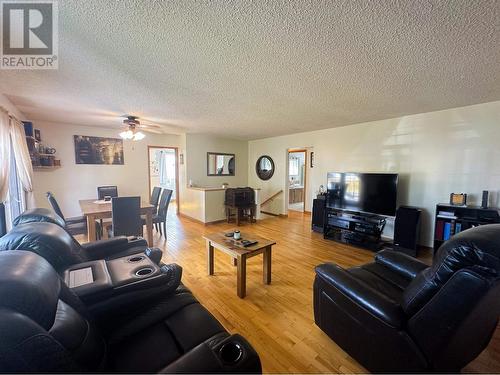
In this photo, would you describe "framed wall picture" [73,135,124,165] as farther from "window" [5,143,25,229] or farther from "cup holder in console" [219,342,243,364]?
"cup holder in console" [219,342,243,364]

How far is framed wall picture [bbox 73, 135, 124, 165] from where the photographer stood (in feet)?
15.3

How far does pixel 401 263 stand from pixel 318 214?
2615mm

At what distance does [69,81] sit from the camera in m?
2.25

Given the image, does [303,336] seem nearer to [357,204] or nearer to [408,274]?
[408,274]

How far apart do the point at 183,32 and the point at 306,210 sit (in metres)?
5.50

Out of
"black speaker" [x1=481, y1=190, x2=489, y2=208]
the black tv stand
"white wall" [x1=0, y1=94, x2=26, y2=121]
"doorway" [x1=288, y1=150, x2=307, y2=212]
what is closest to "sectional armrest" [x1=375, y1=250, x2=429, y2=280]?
the black tv stand

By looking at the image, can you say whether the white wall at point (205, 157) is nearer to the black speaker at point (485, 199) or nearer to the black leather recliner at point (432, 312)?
the black leather recliner at point (432, 312)

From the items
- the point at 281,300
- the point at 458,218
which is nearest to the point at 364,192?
the point at 458,218

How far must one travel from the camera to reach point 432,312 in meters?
1.08

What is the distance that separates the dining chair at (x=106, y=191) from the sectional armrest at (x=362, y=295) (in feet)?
15.3

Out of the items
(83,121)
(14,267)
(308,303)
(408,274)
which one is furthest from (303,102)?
(83,121)

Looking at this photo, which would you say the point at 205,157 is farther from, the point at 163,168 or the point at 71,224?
the point at 71,224

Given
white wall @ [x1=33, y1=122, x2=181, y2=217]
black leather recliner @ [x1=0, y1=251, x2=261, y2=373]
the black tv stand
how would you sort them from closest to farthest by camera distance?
black leather recliner @ [x1=0, y1=251, x2=261, y2=373], the black tv stand, white wall @ [x1=33, y1=122, x2=181, y2=217]

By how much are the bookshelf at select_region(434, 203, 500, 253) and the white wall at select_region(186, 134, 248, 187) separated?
16.2ft
